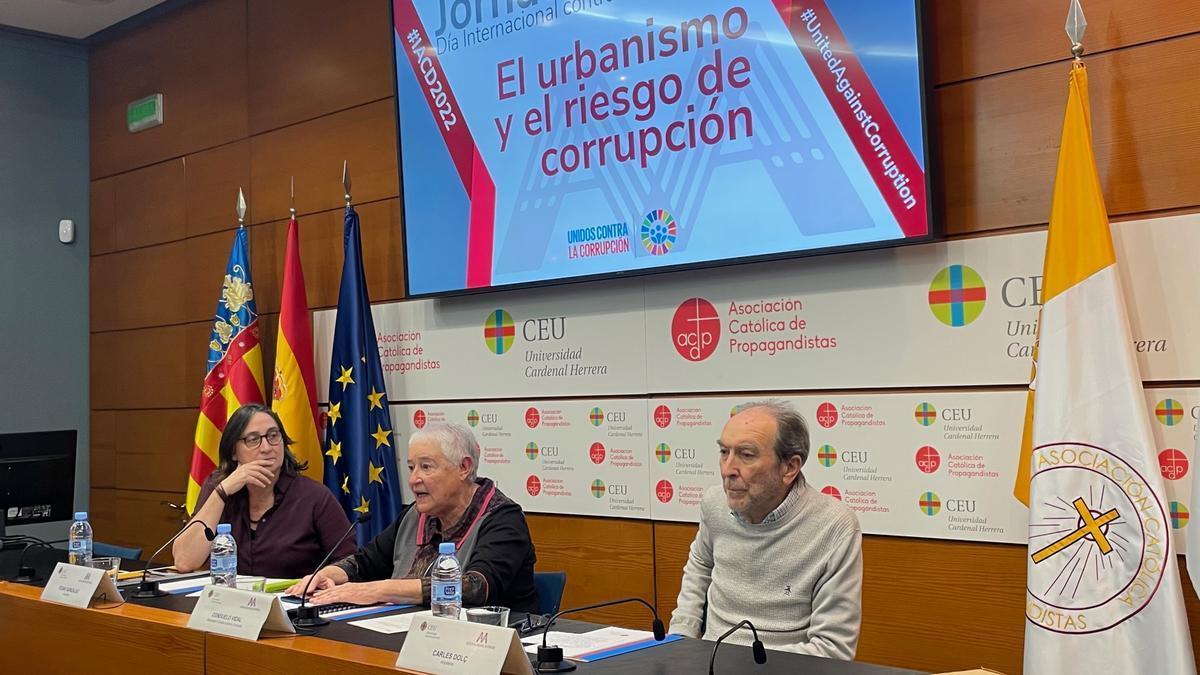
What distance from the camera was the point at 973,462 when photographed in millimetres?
3293

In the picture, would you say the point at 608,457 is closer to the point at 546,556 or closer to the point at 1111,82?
the point at 546,556

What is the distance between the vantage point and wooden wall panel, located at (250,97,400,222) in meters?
5.02

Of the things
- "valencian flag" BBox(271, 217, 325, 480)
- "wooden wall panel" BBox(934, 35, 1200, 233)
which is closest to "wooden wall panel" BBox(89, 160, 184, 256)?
"valencian flag" BBox(271, 217, 325, 480)

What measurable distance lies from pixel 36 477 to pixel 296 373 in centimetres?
111

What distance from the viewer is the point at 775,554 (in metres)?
2.70

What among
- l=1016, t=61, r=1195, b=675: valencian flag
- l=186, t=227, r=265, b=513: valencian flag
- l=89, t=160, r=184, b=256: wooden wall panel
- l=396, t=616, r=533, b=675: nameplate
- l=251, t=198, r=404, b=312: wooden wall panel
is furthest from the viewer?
l=89, t=160, r=184, b=256: wooden wall panel

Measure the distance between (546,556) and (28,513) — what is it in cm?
202

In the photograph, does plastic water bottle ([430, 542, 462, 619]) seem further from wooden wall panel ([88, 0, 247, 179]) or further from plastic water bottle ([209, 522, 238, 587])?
wooden wall panel ([88, 0, 247, 179])

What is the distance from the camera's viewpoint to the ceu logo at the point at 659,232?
12.8 ft

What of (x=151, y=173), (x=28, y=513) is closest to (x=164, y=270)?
(x=151, y=173)

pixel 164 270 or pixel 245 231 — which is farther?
pixel 164 270

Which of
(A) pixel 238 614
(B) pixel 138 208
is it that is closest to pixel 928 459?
(A) pixel 238 614

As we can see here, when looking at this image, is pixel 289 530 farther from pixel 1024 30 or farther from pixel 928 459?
pixel 1024 30

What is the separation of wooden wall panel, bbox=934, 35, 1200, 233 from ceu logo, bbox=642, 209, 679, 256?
3.01 feet
